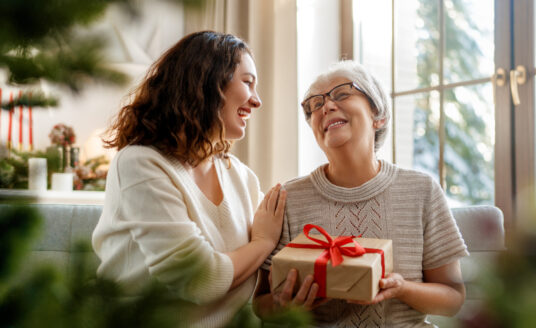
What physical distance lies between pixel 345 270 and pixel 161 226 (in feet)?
1.55

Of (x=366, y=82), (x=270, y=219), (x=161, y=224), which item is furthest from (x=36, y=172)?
(x=366, y=82)

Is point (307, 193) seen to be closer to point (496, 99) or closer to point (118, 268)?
point (118, 268)

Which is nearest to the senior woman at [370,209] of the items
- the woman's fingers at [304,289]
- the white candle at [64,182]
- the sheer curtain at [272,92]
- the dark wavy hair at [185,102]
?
the woman's fingers at [304,289]

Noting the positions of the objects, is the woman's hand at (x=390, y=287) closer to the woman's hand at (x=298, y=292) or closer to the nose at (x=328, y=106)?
the woman's hand at (x=298, y=292)

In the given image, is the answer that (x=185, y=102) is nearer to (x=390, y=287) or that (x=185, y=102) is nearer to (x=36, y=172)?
(x=390, y=287)

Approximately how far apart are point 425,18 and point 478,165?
913mm

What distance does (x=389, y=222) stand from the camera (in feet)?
4.45

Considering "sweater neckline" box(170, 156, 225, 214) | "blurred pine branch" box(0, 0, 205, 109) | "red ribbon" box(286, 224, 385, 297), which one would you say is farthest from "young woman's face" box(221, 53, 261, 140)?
"blurred pine branch" box(0, 0, 205, 109)

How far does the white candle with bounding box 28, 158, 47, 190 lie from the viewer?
308 mm

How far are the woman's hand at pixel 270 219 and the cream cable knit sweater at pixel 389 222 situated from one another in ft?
0.15

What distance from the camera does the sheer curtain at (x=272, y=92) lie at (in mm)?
2799

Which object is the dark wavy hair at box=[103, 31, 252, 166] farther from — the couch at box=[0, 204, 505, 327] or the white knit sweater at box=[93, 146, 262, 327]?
the couch at box=[0, 204, 505, 327]

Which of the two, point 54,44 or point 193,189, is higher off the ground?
point 54,44

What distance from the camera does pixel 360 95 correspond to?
1445mm
